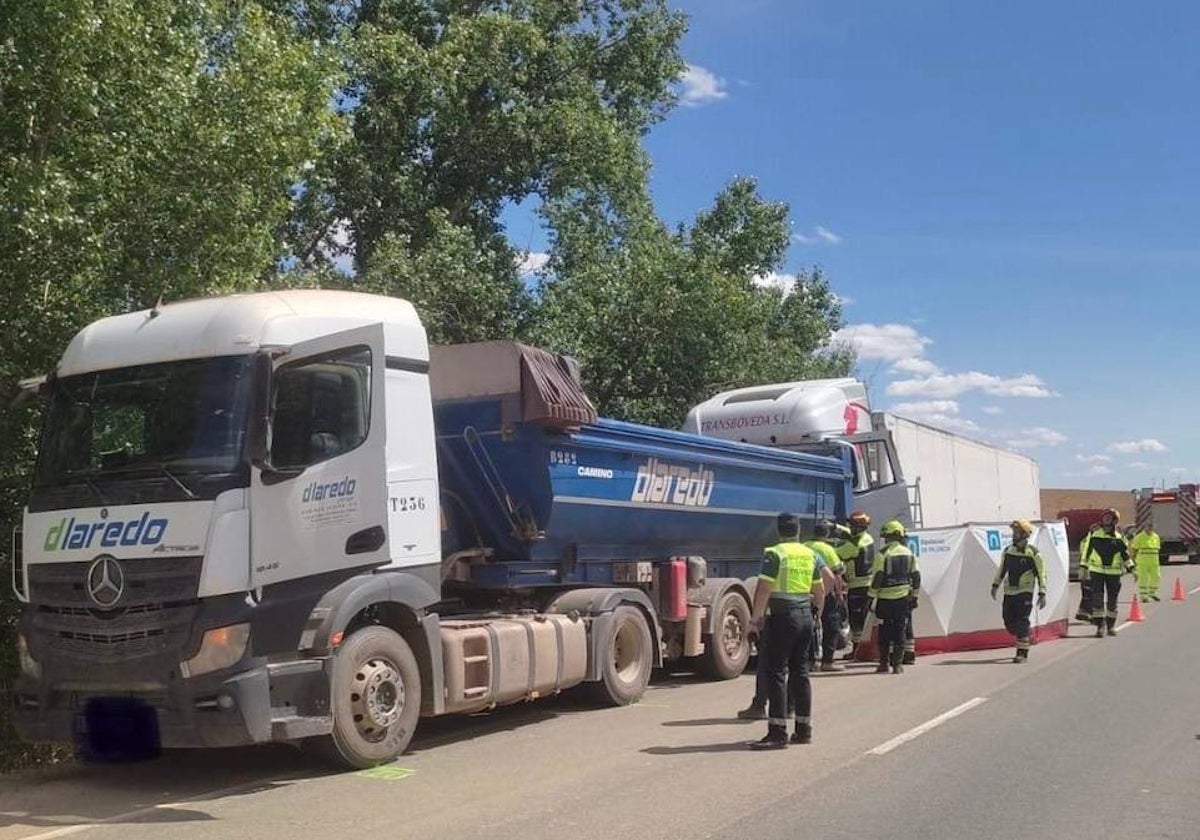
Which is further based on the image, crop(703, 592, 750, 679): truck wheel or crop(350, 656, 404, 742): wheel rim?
Answer: crop(703, 592, 750, 679): truck wheel

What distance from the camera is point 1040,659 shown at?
528 inches

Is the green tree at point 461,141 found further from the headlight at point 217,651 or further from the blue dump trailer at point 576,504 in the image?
the headlight at point 217,651

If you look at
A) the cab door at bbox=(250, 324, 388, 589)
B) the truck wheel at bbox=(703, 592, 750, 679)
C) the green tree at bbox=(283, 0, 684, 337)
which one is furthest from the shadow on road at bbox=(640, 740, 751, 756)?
the green tree at bbox=(283, 0, 684, 337)

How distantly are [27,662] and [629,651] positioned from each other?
207 inches

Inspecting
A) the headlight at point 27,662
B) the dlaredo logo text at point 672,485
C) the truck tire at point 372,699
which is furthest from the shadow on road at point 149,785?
the dlaredo logo text at point 672,485

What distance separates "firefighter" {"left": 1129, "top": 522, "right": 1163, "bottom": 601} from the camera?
21.7 m

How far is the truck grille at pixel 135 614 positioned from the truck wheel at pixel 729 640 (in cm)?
642

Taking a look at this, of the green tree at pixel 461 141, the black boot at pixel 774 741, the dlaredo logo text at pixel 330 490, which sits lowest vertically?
the black boot at pixel 774 741

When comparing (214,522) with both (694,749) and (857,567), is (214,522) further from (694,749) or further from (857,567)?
(857,567)

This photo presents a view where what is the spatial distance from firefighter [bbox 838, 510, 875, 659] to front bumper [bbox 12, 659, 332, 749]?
7.61m

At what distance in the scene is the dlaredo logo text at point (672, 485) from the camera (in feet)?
36.3

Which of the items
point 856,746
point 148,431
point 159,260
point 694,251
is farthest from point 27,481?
point 694,251

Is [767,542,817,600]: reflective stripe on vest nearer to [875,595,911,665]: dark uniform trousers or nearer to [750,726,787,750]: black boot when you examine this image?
[750,726,787,750]: black boot

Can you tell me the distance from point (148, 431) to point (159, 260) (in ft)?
11.6
